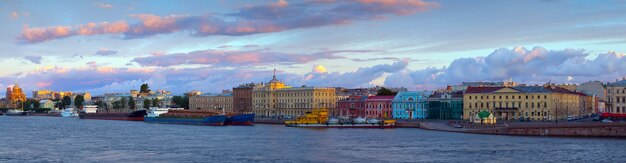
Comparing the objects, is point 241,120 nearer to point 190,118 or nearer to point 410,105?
point 190,118

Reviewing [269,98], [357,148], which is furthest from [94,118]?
[357,148]

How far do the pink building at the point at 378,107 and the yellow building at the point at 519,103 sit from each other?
14.6m

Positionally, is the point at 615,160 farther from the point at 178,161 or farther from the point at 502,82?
the point at 502,82

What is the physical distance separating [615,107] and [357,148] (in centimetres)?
4071

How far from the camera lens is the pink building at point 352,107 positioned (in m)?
105

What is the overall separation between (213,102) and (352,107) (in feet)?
131

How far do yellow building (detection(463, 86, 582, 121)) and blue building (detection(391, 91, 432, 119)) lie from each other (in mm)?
8870

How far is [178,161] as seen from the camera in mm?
39094

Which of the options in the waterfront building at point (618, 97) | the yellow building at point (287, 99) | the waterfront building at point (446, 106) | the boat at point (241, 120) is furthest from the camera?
the yellow building at point (287, 99)

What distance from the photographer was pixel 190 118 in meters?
99.4

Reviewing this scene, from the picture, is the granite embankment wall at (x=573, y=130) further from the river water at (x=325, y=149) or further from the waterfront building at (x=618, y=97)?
the waterfront building at (x=618, y=97)

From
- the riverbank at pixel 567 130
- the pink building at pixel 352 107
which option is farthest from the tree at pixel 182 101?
the riverbank at pixel 567 130

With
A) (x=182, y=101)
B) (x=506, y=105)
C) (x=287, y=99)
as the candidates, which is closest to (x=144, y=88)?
(x=182, y=101)

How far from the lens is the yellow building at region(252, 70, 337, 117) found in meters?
114
